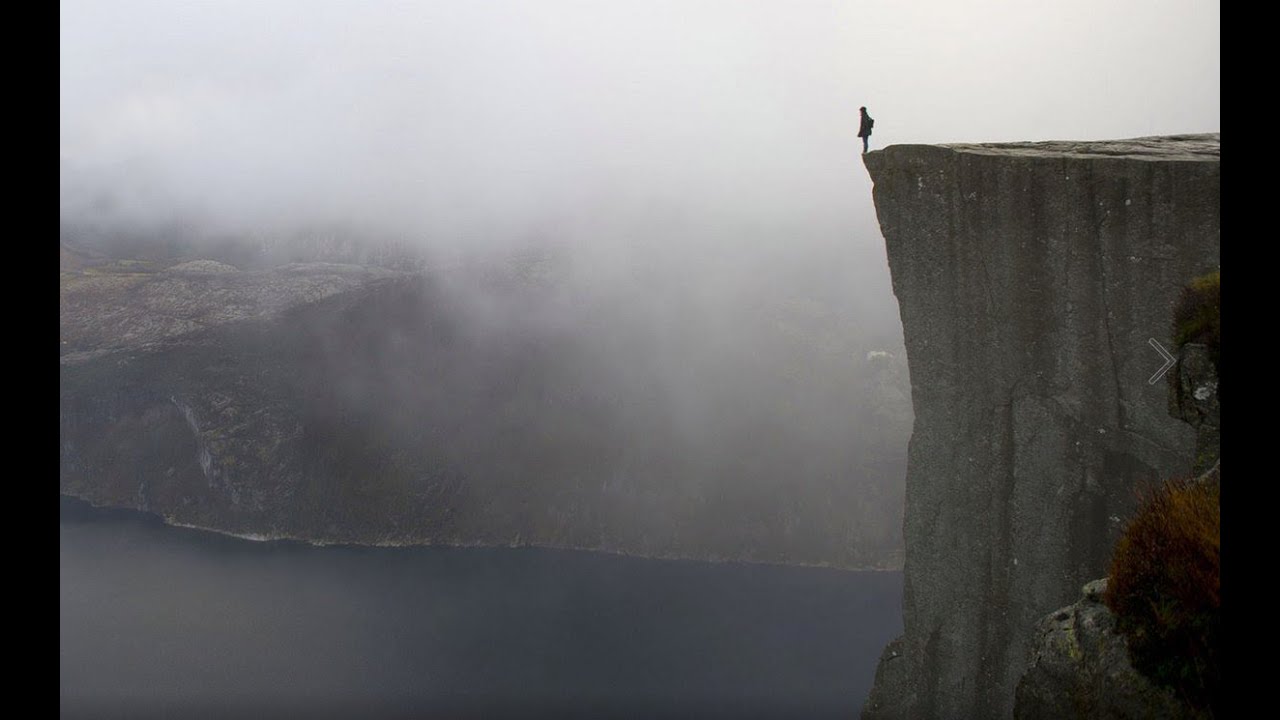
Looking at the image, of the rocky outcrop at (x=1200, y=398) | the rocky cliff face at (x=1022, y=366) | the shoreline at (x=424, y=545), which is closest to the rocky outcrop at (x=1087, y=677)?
→ the rocky outcrop at (x=1200, y=398)

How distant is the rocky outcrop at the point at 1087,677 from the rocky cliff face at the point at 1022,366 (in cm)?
386

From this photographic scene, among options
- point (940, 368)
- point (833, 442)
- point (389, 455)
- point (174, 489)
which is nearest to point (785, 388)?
point (833, 442)

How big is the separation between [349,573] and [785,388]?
33.7 meters

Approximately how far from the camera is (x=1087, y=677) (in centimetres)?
297

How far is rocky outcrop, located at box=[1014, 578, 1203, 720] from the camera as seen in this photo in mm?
2713

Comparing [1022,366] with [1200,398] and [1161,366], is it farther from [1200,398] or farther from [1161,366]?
[1200,398]

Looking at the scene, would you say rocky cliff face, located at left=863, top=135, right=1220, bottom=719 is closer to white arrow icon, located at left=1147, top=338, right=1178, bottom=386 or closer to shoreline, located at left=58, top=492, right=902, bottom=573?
white arrow icon, located at left=1147, top=338, right=1178, bottom=386

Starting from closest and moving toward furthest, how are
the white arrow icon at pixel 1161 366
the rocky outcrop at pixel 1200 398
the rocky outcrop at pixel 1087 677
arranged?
the rocky outcrop at pixel 1087 677 → the rocky outcrop at pixel 1200 398 → the white arrow icon at pixel 1161 366

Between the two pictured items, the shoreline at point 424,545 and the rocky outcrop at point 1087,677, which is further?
the shoreline at point 424,545

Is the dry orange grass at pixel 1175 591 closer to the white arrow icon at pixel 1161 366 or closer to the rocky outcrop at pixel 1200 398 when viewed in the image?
the rocky outcrop at pixel 1200 398

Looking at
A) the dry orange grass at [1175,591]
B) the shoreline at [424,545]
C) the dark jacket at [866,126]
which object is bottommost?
the shoreline at [424,545]

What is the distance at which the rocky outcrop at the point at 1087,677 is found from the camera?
107 inches

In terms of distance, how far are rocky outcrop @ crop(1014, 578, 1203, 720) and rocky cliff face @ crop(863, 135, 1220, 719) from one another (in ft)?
12.7
